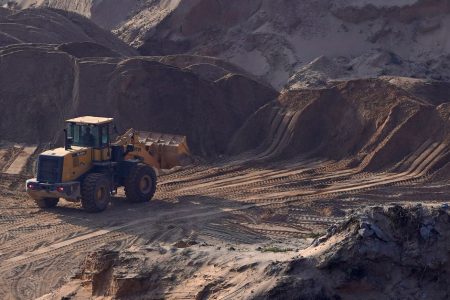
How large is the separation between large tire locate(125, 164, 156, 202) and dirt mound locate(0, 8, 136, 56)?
14781mm

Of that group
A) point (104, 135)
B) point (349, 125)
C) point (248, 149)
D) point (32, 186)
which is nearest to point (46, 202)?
point (32, 186)

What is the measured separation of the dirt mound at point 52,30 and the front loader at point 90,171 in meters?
14.7

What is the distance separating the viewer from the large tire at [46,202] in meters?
20.0

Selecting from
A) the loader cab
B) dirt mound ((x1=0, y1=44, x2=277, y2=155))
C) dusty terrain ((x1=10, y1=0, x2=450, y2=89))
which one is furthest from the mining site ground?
dusty terrain ((x1=10, y1=0, x2=450, y2=89))

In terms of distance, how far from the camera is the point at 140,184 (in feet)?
66.7

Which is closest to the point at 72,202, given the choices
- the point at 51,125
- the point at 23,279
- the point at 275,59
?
the point at 23,279

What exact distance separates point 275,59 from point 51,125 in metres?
13.5

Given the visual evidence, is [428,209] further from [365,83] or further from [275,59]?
[275,59]

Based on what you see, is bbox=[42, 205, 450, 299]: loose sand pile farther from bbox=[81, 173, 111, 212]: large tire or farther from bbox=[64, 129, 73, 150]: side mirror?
bbox=[64, 129, 73, 150]: side mirror

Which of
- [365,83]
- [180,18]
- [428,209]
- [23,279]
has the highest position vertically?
[180,18]

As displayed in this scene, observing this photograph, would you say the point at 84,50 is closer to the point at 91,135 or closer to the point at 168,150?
the point at 168,150

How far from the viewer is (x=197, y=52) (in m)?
39.8

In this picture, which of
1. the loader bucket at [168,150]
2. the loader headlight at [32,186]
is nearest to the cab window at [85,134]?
the loader headlight at [32,186]

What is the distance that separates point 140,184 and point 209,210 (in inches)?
64.1
